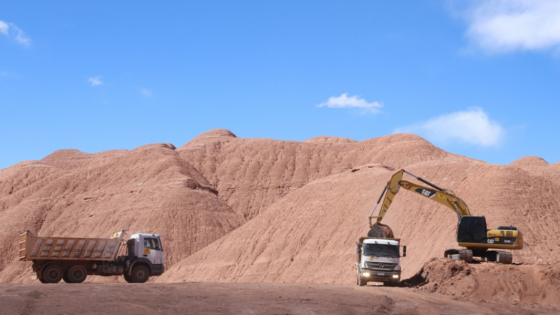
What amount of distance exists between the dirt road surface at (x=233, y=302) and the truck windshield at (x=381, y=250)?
8.78 ft

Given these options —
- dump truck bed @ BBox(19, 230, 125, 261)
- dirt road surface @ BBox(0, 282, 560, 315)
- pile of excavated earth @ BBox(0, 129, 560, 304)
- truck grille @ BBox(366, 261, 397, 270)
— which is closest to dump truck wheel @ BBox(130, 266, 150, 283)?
dump truck bed @ BBox(19, 230, 125, 261)

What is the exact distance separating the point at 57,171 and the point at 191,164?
21734 millimetres

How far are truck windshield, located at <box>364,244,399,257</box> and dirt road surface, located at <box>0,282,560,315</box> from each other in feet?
8.78

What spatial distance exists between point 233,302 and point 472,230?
1397cm

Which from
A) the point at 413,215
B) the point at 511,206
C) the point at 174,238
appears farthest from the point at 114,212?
the point at 511,206

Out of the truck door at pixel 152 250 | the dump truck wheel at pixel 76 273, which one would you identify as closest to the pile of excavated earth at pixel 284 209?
the truck door at pixel 152 250

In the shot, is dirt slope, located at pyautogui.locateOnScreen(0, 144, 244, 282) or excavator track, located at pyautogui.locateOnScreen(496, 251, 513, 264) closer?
excavator track, located at pyautogui.locateOnScreen(496, 251, 513, 264)

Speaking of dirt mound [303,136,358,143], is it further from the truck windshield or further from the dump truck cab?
the truck windshield

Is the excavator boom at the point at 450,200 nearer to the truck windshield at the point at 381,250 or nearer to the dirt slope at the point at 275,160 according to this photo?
the truck windshield at the point at 381,250

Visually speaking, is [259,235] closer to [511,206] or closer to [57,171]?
[511,206]

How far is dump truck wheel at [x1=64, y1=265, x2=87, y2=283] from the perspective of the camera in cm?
2905

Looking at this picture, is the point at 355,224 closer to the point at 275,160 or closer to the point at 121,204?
the point at 121,204

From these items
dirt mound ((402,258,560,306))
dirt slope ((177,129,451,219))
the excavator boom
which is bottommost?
dirt mound ((402,258,560,306))

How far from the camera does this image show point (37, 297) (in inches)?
768
